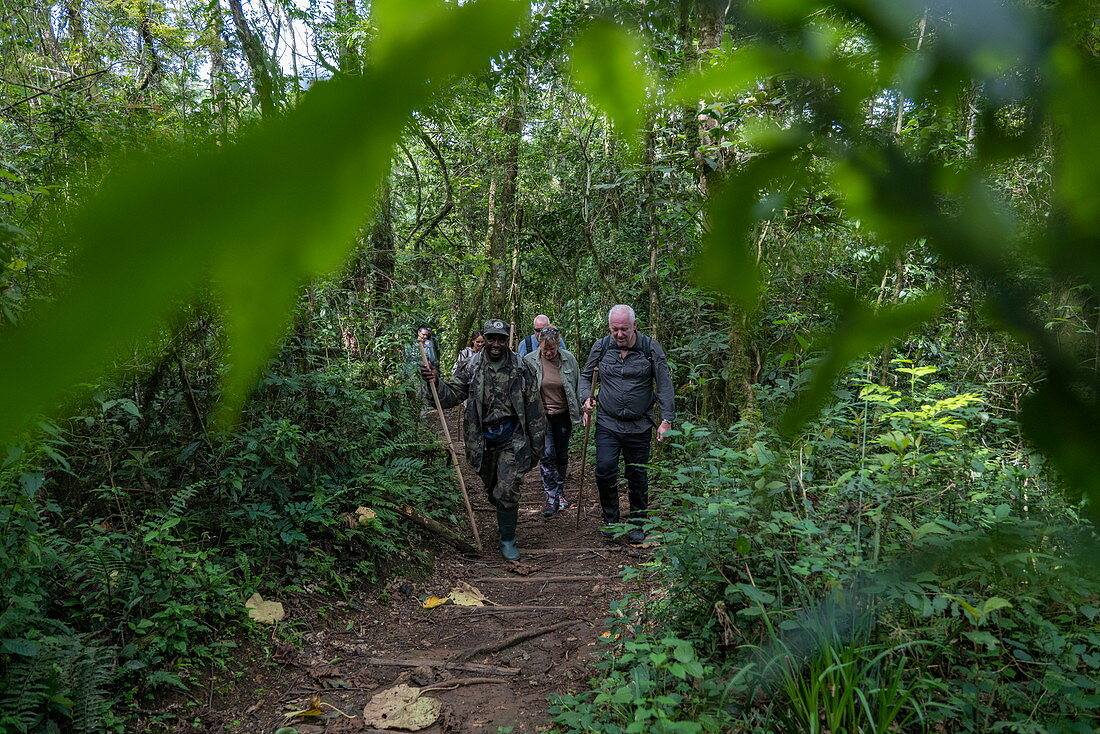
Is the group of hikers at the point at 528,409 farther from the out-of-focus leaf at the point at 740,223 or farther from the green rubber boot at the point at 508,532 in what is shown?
the out-of-focus leaf at the point at 740,223

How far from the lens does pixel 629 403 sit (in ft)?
16.8

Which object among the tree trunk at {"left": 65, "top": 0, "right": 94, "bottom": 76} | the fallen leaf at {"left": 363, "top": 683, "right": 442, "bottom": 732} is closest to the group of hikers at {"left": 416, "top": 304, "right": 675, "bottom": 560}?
the fallen leaf at {"left": 363, "top": 683, "right": 442, "bottom": 732}

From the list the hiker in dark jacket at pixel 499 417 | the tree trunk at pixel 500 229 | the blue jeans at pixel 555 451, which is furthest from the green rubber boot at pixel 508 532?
the tree trunk at pixel 500 229

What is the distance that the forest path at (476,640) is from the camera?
302 cm

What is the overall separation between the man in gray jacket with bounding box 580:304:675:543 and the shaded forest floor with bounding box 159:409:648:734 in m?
0.56

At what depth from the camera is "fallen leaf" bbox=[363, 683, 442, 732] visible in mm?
2873

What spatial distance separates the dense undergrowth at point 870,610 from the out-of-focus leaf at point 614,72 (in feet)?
5.97

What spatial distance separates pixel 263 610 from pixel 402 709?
1.16 meters

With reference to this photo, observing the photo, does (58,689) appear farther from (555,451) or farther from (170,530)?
(555,451)

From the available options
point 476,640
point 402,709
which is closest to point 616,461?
point 476,640

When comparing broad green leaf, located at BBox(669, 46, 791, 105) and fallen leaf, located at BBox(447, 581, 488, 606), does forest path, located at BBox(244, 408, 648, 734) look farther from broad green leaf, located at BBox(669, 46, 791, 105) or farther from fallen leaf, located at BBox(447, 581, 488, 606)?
broad green leaf, located at BBox(669, 46, 791, 105)

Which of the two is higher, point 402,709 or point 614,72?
point 614,72

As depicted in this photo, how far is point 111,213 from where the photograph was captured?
0.23 meters

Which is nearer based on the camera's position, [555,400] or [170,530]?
[170,530]
